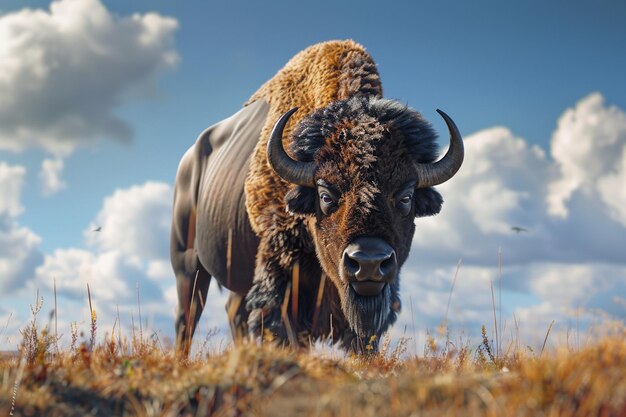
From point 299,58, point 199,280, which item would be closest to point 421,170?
point 299,58

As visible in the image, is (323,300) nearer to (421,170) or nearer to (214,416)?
(421,170)

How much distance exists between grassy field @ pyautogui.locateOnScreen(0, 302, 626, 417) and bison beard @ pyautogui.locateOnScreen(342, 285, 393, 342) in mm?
2339

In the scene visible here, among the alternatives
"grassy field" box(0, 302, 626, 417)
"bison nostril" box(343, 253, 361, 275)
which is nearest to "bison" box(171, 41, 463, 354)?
"bison nostril" box(343, 253, 361, 275)

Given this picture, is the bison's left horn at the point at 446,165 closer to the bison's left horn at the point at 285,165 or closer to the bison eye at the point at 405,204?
the bison eye at the point at 405,204

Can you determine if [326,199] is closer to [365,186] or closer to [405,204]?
[365,186]

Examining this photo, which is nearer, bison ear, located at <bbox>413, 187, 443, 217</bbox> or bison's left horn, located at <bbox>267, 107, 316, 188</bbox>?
bison's left horn, located at <bbox>267, 107, 316, 188</bbox>

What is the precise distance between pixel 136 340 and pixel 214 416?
7.56 ft

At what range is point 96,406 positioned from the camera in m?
3.39

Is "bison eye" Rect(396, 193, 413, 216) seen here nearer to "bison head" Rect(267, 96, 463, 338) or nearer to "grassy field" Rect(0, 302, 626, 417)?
"bison head" Rect(267, 96, 463, 338)

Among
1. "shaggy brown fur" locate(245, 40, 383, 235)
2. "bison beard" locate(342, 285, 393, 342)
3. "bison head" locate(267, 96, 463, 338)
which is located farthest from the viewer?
"shaggy brown fur" locate(245, 40, 383, 235)

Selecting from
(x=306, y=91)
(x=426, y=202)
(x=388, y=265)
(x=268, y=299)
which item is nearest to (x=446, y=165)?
(x=426, y=202)

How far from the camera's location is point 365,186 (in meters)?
6.25

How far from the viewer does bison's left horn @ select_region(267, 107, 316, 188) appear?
269 inches

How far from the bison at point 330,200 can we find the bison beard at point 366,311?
0.01 m
